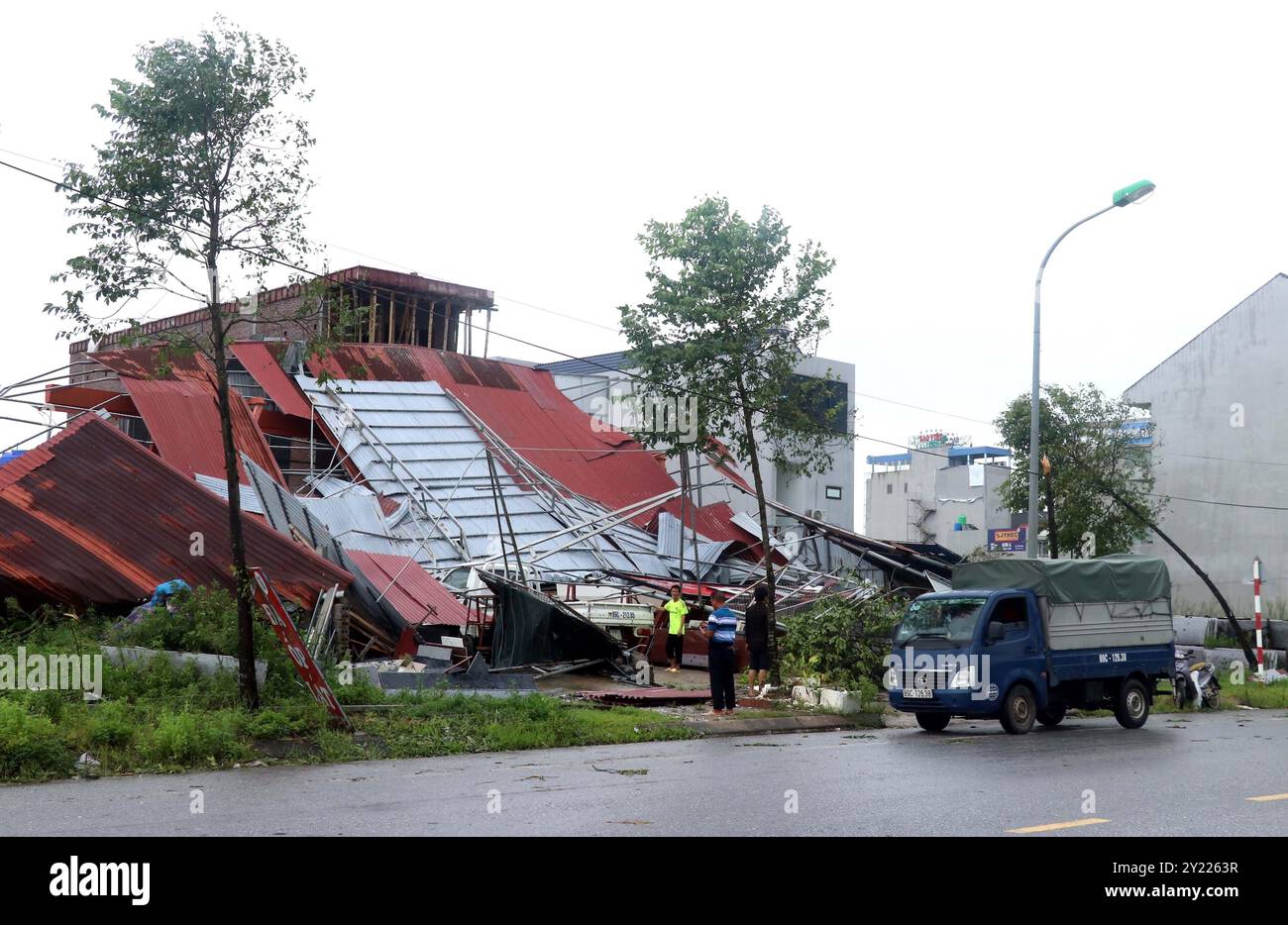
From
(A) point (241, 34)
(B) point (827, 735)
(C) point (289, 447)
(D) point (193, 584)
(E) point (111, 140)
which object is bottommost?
(B) point (827, 735)

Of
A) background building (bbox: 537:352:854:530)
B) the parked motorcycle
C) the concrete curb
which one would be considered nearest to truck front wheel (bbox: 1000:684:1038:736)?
the concrete curb

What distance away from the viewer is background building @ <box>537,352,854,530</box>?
4197cm

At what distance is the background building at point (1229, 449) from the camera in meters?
41.4

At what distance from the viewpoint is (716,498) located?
1565 inches

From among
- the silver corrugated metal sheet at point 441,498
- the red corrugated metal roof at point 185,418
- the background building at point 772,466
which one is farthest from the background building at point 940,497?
the red corrugated metal roof at point 185,418

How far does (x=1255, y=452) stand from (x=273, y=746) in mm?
37486

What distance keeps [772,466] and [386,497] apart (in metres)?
18.6

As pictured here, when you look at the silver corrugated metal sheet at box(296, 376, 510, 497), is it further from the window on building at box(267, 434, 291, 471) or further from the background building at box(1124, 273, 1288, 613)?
the background building at box(1124, 273, 1288, 613)

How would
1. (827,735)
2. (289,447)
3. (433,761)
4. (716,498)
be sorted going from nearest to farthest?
(433,761) < (827,735) < (289,447) < (716,498)

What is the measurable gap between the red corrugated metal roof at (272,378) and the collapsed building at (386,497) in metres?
0.06

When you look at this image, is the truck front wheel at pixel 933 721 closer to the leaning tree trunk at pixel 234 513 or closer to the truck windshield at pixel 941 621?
the truck windshield at pixel 941 621
